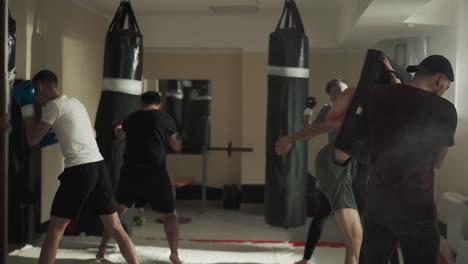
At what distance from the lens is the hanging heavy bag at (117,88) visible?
3.95 metres

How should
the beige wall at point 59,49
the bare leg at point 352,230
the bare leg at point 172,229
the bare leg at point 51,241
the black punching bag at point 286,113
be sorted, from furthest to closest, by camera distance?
the beige wall at point 59,49
the black punching bag at point 286,113
the bare leg at point 172,229
the bare leg at point 352,230
the bare leg at point 51,241

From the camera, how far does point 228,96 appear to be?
668cm

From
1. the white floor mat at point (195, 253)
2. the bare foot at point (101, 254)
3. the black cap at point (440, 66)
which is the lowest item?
the white floor mat at point (195, 253)

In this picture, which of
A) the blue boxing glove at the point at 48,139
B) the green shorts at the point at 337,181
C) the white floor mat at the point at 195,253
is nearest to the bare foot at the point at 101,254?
the white floor mat at the point at 195,253

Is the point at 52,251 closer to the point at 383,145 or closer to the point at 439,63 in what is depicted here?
the point at 383,145

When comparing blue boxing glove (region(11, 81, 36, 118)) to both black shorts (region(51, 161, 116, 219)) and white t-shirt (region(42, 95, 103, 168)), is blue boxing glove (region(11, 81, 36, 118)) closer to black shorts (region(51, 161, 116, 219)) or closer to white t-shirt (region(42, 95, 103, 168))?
white t-shirt (region(42, 95, 103, 168))

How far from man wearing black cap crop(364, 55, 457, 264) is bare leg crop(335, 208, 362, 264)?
0.87 metres

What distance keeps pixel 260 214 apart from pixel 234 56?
2.09 m

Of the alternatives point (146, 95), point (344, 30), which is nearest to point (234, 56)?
point (344, 30)

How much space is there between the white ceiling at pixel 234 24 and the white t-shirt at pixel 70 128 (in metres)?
2.69

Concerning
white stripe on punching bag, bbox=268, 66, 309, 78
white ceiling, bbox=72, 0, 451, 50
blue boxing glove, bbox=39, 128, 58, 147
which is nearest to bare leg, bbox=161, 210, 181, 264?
blue boxing glove, bbox=39, 128, 58, 147

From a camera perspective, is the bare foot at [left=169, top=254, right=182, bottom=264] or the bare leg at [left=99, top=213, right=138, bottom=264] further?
the bare foot at [left=169, top=254, right=182, bottom=264]

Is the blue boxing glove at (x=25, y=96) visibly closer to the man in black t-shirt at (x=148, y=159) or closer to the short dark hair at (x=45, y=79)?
the short dark hair at (x=45, y=79)

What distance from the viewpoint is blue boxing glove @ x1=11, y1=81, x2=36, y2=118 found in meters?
2.99
